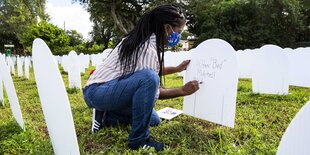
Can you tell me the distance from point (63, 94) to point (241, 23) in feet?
67.0

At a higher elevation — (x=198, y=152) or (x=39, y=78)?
(x=39, y=78)

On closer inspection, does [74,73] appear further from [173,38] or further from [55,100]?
[55,100]

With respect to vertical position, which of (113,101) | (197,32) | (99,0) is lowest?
(113,101)

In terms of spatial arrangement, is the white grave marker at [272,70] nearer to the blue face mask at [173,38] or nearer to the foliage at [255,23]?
the blue face mask at [173,38]

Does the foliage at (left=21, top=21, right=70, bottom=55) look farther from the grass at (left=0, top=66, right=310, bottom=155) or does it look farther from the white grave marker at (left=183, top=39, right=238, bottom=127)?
the white grave marker at (left=183, top=39, right=238, bottom=127)

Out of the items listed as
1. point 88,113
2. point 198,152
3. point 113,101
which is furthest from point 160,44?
point 88,113

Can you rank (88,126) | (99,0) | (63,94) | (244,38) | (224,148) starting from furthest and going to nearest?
(99,0) < (244,38) < (88,126) < (224,148) < (63,94)

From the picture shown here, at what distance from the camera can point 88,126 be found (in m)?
2.43

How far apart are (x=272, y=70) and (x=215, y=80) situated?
5.83 ft

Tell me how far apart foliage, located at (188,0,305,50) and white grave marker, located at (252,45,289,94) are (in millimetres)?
16162

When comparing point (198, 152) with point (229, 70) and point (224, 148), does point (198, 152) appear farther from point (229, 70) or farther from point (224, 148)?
point (229, 70)

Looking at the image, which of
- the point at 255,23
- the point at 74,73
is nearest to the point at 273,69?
the point at 74,73

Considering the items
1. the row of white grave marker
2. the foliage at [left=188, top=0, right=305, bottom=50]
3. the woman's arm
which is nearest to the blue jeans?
the woman's arm

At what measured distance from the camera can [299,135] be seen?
75cm
